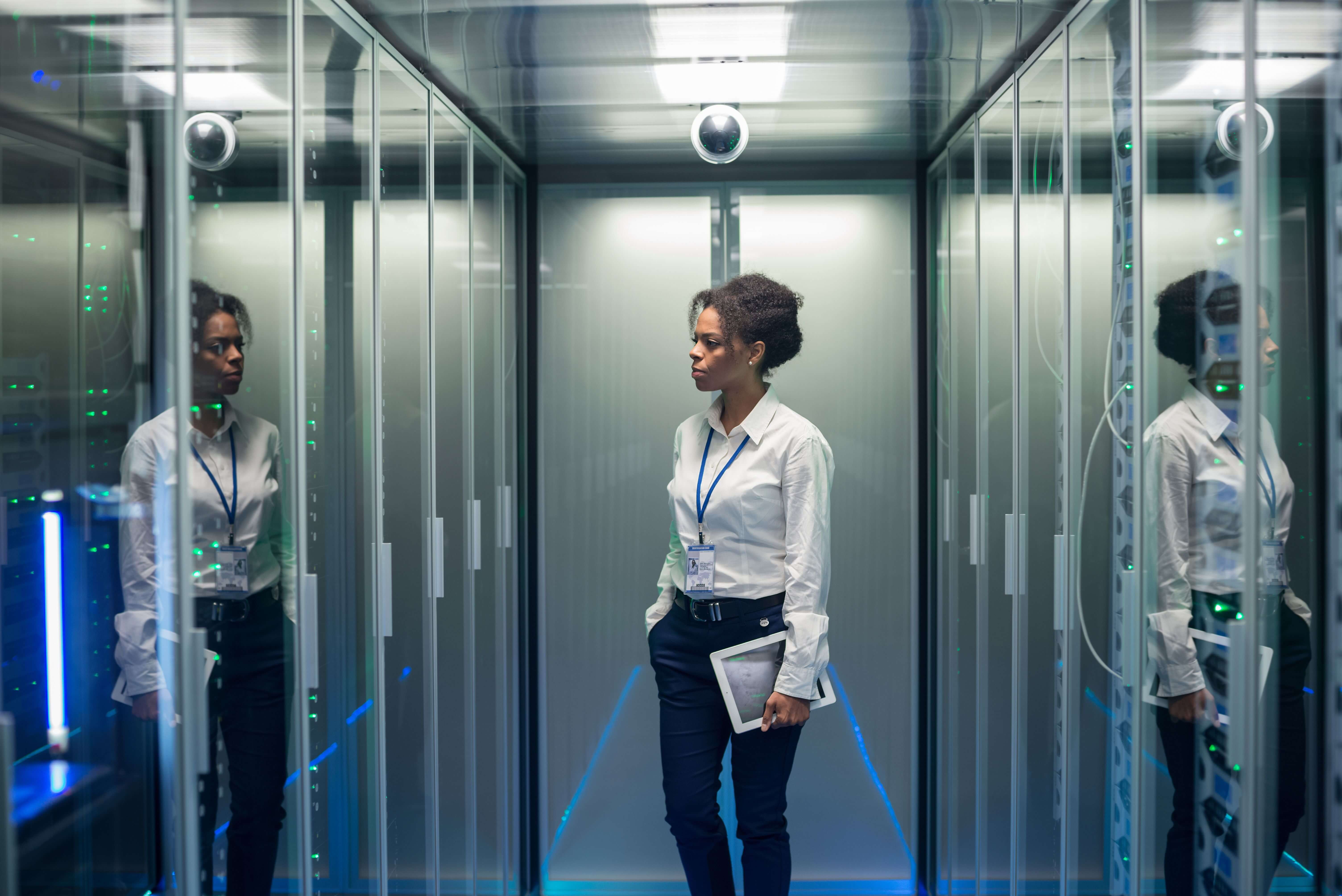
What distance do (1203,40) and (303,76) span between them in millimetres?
1491

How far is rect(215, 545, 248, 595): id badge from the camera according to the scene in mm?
1469

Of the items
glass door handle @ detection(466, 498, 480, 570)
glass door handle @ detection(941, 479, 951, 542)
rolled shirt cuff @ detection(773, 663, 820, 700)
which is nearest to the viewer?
rolled shirt cuff @ detection(773, 663, 820, 700)

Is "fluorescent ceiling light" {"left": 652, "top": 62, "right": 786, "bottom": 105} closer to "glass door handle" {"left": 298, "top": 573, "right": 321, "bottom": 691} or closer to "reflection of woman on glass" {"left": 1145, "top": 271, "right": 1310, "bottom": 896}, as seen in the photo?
"reflection of woman on glass" {"left": 1145, "top": 271, "right": 1310, "bottom": 896}

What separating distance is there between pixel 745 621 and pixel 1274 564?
114 cm

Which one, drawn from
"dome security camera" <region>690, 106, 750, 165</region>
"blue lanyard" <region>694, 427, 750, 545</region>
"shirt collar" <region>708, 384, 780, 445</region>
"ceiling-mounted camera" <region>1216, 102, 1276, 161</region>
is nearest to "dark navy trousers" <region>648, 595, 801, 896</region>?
"blue lanyard" <region>694, 427, 750, 545</region>

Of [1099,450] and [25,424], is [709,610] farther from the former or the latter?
[25,424]

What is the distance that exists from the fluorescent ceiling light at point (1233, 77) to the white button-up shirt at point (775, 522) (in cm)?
105

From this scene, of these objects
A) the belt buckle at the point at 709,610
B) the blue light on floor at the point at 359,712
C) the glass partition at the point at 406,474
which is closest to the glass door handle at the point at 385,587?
the glass partition at the point at 406,474

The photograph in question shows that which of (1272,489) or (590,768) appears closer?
(1272,489)

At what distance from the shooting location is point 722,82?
2.57 m

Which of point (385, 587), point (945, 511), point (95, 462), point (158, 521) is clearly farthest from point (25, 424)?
point (945, 511)

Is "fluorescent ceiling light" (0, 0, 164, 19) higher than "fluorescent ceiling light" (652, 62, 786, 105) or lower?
lower

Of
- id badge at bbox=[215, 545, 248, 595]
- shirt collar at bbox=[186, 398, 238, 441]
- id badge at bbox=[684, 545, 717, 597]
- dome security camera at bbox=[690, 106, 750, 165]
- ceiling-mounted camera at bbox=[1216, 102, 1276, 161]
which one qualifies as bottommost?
id badge at bbox=[684, 545, 717, 597]

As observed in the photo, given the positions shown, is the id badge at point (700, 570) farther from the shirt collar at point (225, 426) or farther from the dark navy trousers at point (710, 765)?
the shirt collar at point (225, 426)
